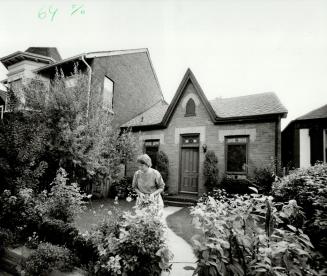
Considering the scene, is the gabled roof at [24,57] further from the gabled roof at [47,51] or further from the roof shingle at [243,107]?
the roof shingle at [243,107]

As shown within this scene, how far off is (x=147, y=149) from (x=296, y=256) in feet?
37.6

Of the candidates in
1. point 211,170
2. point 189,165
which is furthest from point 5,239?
point 189,165

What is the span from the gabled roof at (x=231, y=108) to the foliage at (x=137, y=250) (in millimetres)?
8708

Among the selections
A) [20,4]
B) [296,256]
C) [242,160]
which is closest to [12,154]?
[20,4]

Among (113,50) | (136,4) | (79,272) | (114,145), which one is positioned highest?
(113,50)

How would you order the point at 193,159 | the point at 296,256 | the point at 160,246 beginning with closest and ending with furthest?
the point at 296,256 < the point at 160,246 < the point at 193,159

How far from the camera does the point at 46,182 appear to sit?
8844 millimetres

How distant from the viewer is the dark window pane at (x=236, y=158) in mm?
10750

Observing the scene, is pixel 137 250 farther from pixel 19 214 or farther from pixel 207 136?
pixel 207 136

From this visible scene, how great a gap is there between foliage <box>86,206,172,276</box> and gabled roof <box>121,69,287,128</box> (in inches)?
343

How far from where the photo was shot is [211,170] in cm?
1057

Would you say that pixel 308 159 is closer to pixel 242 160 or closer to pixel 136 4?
pixel 242 160

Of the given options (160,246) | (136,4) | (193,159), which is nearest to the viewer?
(160,246)

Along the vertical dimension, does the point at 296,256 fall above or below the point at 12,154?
below
